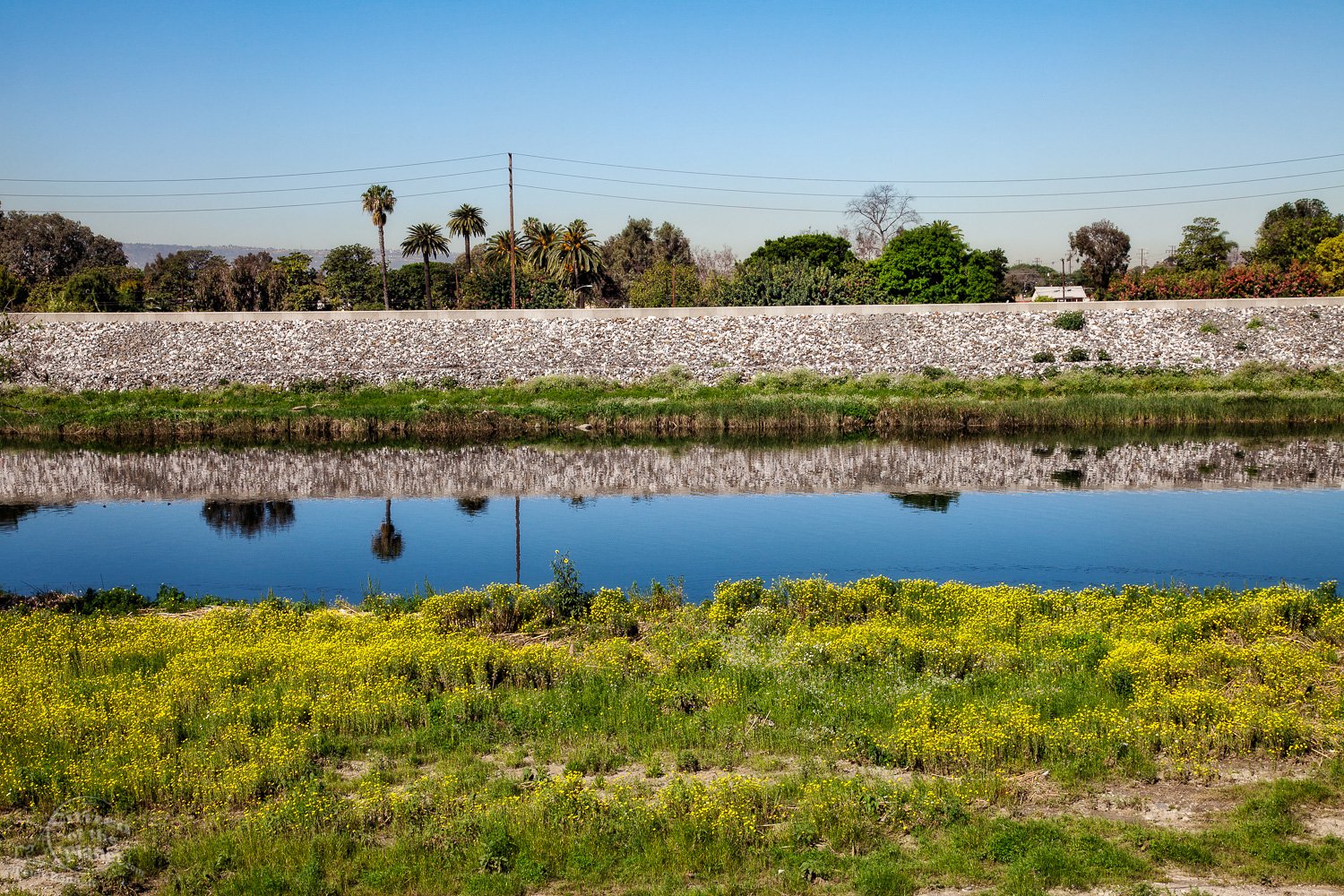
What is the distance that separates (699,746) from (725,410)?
120ft

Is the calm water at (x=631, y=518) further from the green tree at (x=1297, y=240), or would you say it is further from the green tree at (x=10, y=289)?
the green tree at (x=1297, y=240)

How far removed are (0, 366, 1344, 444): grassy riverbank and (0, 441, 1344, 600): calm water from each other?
17.2 ft

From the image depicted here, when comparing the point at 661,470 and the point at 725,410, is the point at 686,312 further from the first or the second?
the point at 661,470

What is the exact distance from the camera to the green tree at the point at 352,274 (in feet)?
424

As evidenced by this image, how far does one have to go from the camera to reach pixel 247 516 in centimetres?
3108

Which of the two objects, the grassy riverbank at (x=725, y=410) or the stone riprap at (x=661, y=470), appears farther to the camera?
the grassy riverbank at (x=725, y=410)

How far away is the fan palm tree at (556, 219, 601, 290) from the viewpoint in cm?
9331

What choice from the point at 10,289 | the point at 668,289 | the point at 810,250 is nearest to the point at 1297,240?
the point at 810,250

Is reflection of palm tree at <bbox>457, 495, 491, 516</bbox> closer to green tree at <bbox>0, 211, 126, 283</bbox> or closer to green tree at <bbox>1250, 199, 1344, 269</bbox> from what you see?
green tree at <bbox>1250, 199, 1344, 269</bbox>

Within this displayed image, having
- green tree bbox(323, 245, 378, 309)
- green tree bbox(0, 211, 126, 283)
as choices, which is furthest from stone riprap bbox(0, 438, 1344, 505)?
green tree bbox(0, 211, 126, 283)

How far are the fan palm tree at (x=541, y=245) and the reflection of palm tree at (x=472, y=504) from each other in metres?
66.3

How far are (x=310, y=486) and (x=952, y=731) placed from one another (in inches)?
1108

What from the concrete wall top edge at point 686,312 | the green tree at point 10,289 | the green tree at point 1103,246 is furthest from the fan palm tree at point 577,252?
the green tree at point 1103,246

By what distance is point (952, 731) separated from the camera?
11.8m
